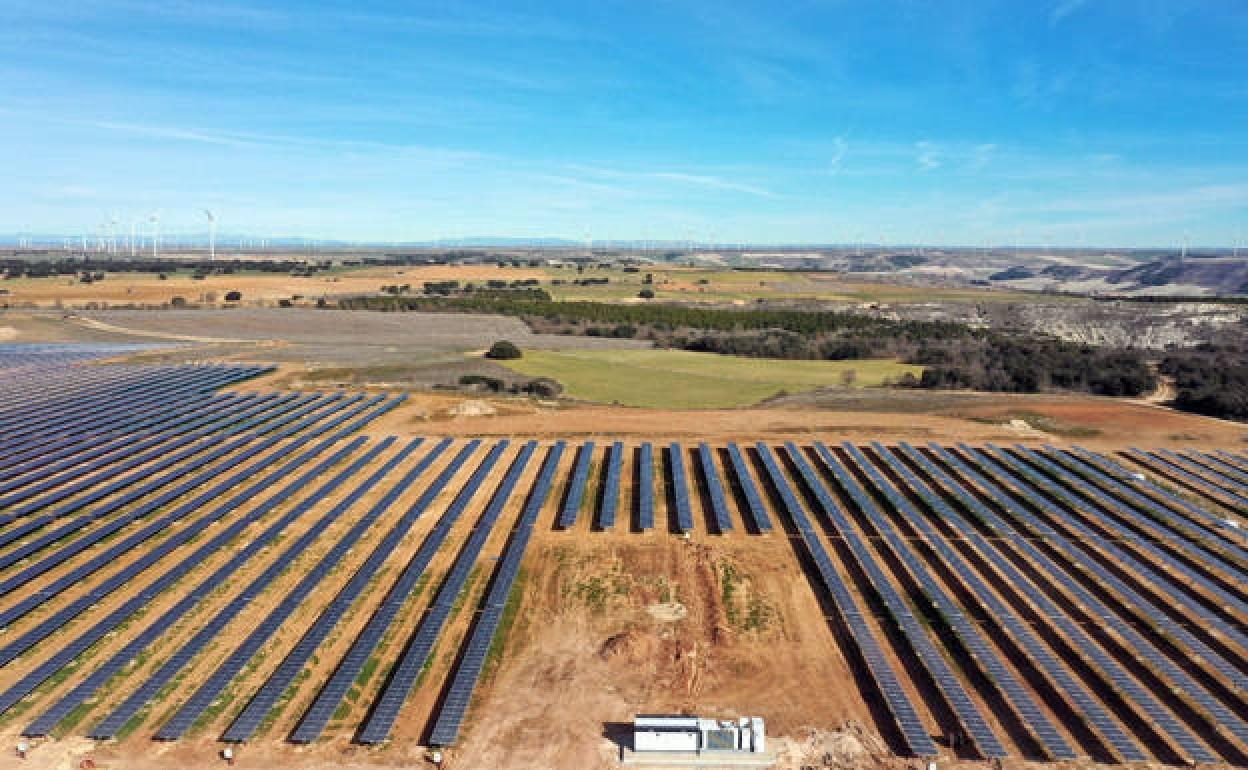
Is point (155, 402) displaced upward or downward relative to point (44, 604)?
upward

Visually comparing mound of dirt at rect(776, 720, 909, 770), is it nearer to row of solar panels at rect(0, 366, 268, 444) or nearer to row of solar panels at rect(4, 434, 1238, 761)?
row of solar panels at rect(4, 434, 1238, 761)

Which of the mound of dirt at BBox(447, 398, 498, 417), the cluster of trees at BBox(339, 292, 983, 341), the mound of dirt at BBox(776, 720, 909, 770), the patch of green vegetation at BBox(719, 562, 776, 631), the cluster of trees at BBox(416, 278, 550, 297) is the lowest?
the mound of dirt at BBox(776, 720, 909, 770)

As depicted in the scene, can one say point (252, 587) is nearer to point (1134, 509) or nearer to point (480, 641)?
point (480, 641)

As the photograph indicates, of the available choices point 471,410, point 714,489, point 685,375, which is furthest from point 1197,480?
point 471,410

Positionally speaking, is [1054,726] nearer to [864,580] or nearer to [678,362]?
[864,580]

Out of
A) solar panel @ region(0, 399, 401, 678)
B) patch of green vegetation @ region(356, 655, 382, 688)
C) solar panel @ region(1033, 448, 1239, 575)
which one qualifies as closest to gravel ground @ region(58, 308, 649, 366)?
solar panel @ region(0, 399, 401, 678)

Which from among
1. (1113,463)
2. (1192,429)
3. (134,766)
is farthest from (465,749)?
(1192,429)
